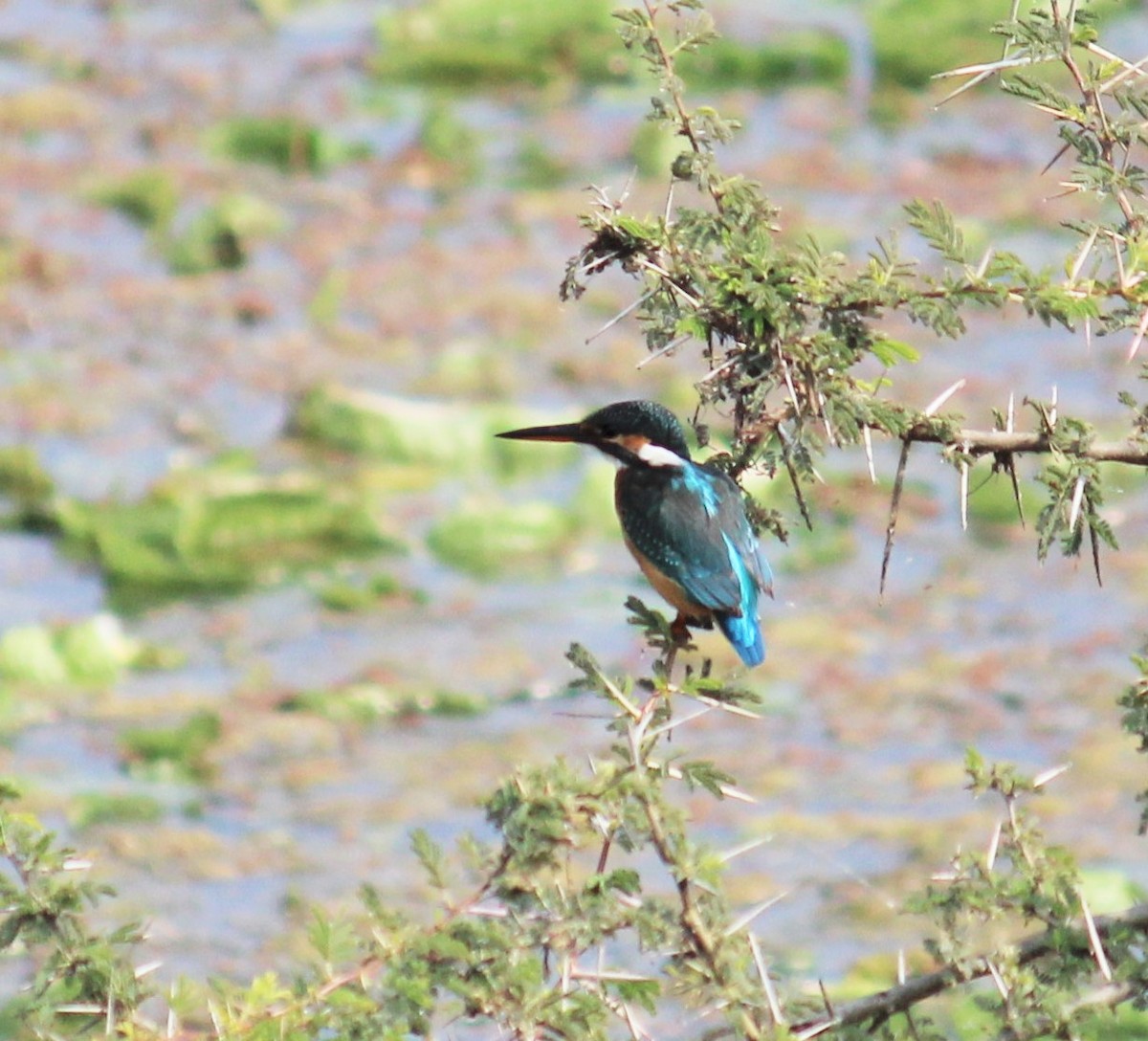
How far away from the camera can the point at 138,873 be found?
508 centimetres

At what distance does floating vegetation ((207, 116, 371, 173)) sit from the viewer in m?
8.90

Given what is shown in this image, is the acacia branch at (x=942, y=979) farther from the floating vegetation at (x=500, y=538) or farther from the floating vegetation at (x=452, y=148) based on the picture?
the floating vegetation at (x=452, y=148)

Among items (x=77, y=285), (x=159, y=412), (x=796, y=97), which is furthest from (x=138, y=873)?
(x=796, y=97)

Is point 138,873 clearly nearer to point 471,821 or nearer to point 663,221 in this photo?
point 471,821

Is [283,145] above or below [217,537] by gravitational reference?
above

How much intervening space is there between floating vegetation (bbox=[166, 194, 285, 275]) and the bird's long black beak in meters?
4.82

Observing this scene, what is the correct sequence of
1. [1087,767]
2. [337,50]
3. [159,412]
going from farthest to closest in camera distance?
[337,50] → [159,412] → [1087,767]

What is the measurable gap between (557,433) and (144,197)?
213 inches

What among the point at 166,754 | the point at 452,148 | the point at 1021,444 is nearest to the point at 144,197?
Result: the point at 452,148

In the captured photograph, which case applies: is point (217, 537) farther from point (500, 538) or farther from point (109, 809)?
point (109, 809)

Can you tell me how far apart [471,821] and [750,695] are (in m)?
2.91

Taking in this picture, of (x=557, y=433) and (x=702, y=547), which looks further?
(x=702, y=547)

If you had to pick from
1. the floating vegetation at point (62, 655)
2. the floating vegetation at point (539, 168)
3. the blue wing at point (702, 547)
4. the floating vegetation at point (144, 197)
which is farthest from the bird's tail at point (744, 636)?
the floating vegetation at point (539, 168)

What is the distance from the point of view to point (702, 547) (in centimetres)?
358
